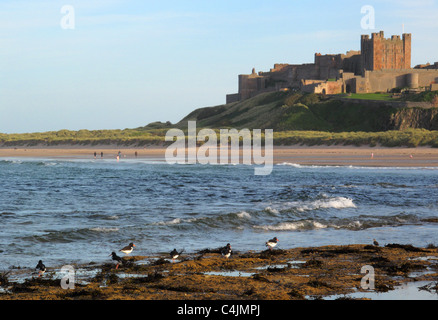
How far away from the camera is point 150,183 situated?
36.6 metres

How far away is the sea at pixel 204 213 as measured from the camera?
1666 cm

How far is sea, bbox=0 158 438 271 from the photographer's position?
16656 mm

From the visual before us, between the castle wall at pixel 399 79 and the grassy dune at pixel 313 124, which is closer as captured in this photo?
the grassy dune at pixel 313 124

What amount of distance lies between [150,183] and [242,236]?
748 inches

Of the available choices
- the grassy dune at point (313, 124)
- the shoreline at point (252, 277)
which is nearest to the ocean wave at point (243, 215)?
the shoreline at point (252, 277)

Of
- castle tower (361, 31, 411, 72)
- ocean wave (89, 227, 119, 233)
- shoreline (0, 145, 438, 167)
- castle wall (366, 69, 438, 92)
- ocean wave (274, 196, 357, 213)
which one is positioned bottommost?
ocean wave (274, 196, 357, 213)

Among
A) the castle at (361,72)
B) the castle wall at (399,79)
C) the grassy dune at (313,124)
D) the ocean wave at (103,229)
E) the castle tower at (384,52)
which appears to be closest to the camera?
the ocean wave at (103,229)

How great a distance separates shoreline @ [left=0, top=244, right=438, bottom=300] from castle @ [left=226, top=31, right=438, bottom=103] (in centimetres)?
8878

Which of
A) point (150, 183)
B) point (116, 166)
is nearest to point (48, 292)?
point (150, 183)

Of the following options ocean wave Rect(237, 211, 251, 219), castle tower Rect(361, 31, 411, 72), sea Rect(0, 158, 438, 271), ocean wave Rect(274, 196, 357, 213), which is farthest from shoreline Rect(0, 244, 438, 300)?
castle tower Rect(361, 31, 411, 72)

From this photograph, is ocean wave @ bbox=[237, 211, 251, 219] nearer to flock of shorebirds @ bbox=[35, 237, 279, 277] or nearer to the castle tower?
flock of shorebirds @ bbox=[35, 237, 279, 277]

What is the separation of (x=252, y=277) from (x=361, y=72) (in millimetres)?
104330

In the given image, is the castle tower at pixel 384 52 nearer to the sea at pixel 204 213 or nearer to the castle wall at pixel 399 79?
the castle wall at pixel 399 79
